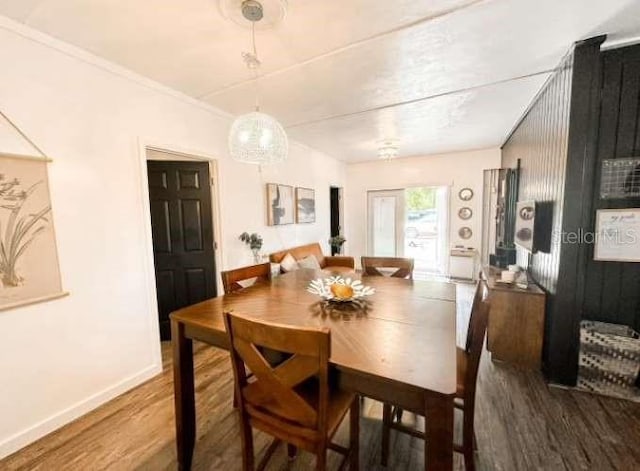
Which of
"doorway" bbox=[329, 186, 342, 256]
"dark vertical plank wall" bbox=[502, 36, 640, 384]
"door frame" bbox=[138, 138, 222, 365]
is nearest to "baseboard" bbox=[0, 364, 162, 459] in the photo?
"door frame" bbox=[138, 138, 222, 365]

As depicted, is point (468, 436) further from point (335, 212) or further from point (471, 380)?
point (335, 212)

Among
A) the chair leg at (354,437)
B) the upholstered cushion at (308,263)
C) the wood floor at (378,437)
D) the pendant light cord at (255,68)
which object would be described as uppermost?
the pendant light cord at (255,68)

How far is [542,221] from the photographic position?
8.06 feet

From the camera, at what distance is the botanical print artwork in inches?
63.2

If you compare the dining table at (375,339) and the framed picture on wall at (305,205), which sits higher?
the framed picture on wall at (305,205)

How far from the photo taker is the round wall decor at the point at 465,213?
17.9ft

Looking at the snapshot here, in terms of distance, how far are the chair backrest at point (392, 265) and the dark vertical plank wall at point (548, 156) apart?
112cm

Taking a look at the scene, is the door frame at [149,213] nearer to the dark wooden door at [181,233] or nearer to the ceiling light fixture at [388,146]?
the dark wooden door at [181,233]

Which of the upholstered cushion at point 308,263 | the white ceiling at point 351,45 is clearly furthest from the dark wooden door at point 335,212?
the white ceiling at point 351,45

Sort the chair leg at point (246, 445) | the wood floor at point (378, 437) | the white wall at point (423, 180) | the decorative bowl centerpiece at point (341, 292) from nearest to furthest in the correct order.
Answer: the chair leg at point (246, 445)
the wood floor at point (378, 437)
the decorative bowl centerpiece at point (341, 292)
the white wall at point (423, 180)

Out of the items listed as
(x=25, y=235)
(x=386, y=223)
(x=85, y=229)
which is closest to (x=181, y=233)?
(x=85, y=229)

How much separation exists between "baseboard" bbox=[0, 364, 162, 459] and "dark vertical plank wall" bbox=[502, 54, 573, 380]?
3481 millimetres

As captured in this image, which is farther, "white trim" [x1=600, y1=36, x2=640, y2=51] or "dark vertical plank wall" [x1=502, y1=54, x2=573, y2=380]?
"dark vertical plank wall" [x1=502, y1=54, x2=573, y2=380]

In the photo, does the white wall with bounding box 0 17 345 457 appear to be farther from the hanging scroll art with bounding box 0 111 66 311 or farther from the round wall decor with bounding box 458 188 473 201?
the round wall decor with bounding box 458 188 473 201
